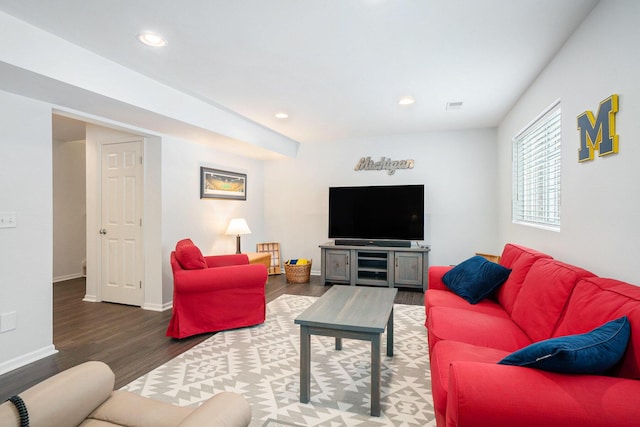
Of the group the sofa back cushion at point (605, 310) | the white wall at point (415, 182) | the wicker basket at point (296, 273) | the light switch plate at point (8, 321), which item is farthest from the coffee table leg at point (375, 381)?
the white wall at point (415, 182)

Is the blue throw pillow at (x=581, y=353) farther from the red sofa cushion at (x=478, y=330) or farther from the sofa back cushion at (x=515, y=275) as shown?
the sofa back cushion at (x=515, y=275)

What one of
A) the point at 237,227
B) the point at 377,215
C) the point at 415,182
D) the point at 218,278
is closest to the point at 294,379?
the point at 218,278

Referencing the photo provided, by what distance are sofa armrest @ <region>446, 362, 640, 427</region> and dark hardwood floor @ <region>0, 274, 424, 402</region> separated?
230 cm

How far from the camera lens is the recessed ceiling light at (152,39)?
2336mm

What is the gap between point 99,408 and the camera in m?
1.27

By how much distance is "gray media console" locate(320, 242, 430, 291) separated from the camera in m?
5.03

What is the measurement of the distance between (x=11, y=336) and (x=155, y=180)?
2043mm

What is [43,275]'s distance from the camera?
2.91 meters

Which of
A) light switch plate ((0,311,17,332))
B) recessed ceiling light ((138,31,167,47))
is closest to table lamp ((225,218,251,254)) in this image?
light switch plate ((0,311,17,332))

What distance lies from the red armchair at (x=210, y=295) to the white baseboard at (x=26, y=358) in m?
0.93

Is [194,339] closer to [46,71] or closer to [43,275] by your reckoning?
[43,275]

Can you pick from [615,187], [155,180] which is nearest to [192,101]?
[155,180]

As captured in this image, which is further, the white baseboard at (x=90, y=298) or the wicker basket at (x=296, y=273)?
the wicker basket at (x=296, y=273)

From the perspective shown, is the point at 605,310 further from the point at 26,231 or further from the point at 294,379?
the point at 26,231
